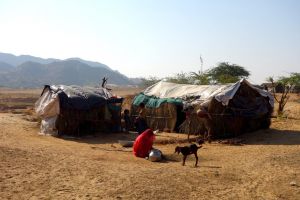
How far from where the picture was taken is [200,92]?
58.7 feet

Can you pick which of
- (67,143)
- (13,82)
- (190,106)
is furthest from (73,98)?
(13,82)

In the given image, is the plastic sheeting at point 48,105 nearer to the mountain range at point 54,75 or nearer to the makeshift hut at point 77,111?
the makeshift hut at point 77,111

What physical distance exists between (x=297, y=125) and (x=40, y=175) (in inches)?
524

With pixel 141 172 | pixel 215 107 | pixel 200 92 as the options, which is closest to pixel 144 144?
pixel 141 172

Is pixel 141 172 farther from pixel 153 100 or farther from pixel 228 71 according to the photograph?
pixel 228 71

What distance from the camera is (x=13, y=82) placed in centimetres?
12600

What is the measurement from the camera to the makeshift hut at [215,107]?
54.1ft

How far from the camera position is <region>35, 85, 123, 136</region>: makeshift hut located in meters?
16.9

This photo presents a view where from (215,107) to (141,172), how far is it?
7.48m

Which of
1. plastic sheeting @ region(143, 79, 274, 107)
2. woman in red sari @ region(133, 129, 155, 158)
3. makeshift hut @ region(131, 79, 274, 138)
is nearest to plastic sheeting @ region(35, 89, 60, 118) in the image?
makeshift hut @ region(131, 79, 274, 138)

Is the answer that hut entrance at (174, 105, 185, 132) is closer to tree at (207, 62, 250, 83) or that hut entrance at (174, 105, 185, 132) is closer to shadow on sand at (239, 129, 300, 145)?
shadow on sand at (239, 129, 300, 145)

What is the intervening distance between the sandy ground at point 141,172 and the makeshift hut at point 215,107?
1785 mm

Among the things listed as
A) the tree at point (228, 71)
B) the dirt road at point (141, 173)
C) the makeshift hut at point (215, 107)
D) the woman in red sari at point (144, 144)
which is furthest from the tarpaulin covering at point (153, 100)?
the tree at point (228, 71)

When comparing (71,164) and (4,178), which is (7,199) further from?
(71,164)
